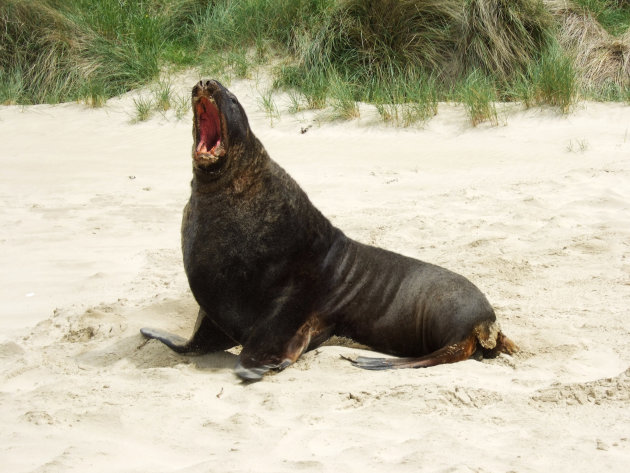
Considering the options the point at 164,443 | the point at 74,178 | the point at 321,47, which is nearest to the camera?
the point at 164,443

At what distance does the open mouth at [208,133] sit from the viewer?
13.8 feet

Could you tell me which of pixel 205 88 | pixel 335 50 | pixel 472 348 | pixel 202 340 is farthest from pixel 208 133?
pixel 335 50

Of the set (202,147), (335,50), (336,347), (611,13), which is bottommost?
(336,347)

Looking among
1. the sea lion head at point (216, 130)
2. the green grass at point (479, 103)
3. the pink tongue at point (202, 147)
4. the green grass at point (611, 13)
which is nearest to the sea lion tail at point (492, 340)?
the sea lion head at point (216, 130)

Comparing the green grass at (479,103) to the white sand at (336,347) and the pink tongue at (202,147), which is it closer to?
the white sand at (336,347)

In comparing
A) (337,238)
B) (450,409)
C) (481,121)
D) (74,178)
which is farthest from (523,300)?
(74,178)

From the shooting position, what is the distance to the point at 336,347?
14.3ft

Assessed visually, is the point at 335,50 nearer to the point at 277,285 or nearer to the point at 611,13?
the point at 611,13

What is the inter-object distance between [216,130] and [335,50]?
247 inches

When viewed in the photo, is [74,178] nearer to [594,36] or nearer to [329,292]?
[329,292]

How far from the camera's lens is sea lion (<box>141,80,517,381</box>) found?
13.7 ft

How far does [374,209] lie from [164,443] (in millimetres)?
3947

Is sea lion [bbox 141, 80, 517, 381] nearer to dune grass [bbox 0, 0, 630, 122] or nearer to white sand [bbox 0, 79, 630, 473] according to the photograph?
white sand [bbox 0, 79, 630, 473]

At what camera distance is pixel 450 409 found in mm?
3395
